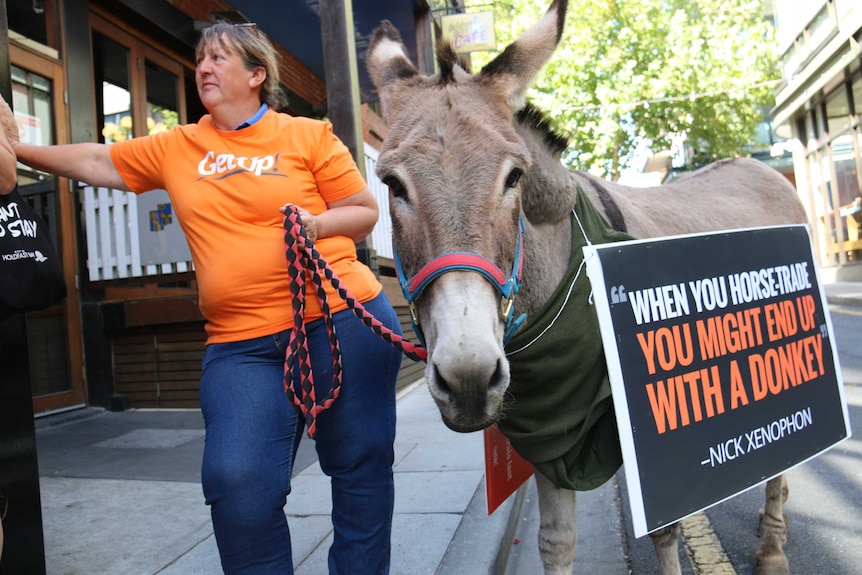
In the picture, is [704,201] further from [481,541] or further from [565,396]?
[481,541]

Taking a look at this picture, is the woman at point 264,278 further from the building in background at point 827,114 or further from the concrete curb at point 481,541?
the building in background at point 827,114

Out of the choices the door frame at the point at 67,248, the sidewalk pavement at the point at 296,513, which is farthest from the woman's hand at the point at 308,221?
the door frame at the point at 67,248

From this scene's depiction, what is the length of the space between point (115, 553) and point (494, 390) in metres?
2.54

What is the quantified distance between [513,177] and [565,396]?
2.68 feet

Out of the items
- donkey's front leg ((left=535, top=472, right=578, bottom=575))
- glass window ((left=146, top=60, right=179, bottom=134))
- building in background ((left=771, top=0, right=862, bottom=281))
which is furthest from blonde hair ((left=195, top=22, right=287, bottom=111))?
building in background ((left=771, top=0, right=862, bottom=281))

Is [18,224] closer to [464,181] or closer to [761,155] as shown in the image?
[464,181]

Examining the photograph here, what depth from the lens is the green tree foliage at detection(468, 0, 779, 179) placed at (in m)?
18.9

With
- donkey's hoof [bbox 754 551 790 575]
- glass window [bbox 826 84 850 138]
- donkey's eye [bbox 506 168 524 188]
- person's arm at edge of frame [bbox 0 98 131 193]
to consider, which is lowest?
donkey's hoof [bbox 754 551 790 575]

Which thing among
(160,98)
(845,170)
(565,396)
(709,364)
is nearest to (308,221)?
(565,396)

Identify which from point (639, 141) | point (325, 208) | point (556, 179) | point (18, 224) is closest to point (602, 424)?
point (556, 179)

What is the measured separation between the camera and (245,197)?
2.01 meters

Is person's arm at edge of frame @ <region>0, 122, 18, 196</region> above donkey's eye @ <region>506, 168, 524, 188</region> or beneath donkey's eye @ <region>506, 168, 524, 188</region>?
above

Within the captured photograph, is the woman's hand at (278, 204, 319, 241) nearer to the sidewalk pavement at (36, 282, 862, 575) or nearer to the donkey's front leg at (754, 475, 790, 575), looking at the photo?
the sidewalk pavement at (36, 282, 862, 575)

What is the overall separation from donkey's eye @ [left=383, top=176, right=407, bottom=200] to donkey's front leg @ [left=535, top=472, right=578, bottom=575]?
1.28m
